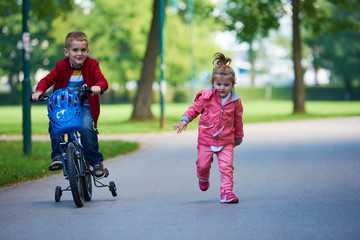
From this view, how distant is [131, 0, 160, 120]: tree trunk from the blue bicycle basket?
19.6 m

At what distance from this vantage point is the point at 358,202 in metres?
6.71

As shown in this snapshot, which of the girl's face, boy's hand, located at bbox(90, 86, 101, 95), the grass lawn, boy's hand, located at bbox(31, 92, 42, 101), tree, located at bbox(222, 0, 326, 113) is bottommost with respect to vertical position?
the grass lawn

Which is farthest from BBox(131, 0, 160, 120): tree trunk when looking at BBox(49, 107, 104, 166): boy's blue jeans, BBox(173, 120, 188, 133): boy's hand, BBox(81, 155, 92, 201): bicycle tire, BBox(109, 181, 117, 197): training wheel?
BBox(173, 120, 188, 133): boy's hand

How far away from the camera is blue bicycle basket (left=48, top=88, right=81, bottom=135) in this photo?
20.6ft

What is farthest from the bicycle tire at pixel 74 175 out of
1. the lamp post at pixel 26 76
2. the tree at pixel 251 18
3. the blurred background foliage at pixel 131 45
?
the blurred background foliage at pixel 131 45

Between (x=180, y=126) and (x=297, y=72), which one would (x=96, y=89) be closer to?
(x=180, y=126)

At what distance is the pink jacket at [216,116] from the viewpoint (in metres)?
6.81

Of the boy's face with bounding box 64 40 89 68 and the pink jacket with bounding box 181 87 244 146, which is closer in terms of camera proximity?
the boy's face with bounding box 64 40 89 68

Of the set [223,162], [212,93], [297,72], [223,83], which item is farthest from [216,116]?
[297,72]

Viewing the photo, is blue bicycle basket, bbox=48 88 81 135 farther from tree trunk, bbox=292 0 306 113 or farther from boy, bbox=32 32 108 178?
tree trunk, bbox=292 0 306 113

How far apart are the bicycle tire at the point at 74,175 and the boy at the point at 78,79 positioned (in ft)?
0.85

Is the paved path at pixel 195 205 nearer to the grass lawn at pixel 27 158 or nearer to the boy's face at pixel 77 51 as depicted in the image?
the grass lawn at pixel 27 158

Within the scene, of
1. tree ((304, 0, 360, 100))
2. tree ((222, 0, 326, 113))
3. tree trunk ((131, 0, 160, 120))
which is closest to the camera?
tree trunk ((131, 0, 160, 120))

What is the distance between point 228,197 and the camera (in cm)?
673
